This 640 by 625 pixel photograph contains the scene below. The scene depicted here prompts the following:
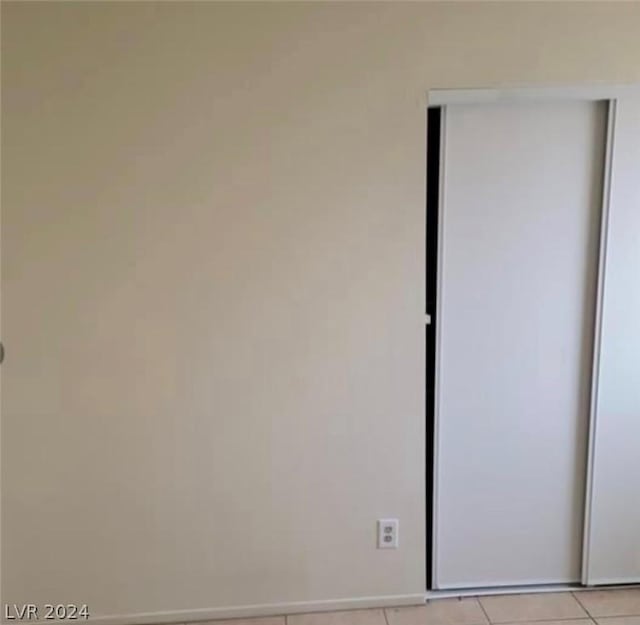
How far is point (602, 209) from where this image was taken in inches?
89.4

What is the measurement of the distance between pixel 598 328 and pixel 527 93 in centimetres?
92

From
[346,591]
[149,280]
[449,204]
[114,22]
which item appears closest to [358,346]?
[449,204]

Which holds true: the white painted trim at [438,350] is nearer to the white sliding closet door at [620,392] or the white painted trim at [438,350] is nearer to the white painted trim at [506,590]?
the white painted trim at [506,590]

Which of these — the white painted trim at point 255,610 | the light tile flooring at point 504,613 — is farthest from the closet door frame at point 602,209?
the white painted trim at point 255,610

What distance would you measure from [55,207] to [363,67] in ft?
Answer: 3.87

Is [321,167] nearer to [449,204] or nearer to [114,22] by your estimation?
[449,204]

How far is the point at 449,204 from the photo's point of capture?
227cm

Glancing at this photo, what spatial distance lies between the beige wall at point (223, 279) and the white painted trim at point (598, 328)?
0.83 feet

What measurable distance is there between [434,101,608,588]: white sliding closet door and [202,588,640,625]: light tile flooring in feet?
0.29

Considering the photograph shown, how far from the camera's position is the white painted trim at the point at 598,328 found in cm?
223

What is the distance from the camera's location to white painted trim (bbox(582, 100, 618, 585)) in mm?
2229

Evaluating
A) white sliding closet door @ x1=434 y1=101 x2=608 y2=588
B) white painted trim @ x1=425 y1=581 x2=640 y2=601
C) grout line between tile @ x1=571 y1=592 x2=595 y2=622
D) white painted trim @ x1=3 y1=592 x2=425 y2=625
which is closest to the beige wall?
white painted trim @ x1=3 y1=592 x2=425 y2=625

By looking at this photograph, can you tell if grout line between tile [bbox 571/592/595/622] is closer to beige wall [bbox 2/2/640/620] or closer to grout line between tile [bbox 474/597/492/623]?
grout line between tile [bbox 474/597/492/623]

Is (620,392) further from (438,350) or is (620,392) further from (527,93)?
(527,93)
